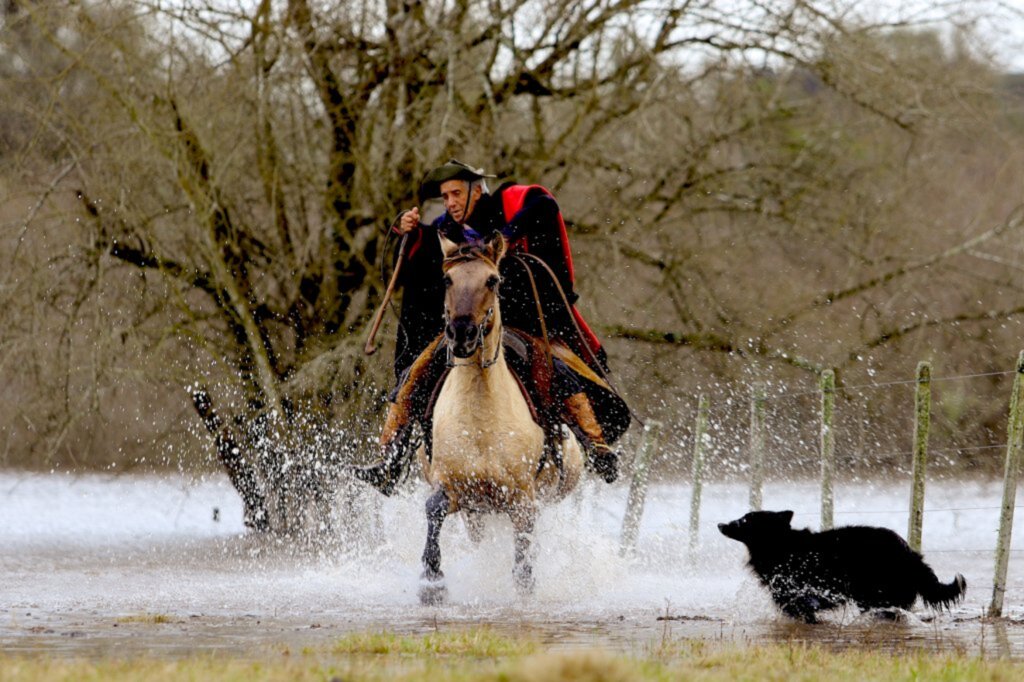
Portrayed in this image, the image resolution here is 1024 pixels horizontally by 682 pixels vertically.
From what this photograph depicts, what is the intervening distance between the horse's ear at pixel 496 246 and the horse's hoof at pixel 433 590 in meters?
2.00

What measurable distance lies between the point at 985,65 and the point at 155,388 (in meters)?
9.40

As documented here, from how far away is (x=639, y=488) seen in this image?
1597 cm

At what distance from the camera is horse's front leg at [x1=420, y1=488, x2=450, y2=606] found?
1009 cm

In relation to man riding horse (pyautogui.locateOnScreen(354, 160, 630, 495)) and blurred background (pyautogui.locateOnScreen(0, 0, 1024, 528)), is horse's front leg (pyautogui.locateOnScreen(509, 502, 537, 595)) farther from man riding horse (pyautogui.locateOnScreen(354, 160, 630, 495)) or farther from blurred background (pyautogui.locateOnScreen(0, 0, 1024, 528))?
blurred background (pyautogui.locateOnScreen(0, 0, 1024, 528))

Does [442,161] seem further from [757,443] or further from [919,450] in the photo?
[919,450]

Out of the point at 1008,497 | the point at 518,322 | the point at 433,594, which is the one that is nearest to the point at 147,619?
the point at 433,594

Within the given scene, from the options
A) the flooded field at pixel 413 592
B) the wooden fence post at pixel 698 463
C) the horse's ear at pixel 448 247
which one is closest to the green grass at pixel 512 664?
the flooded field at pixel 413 592

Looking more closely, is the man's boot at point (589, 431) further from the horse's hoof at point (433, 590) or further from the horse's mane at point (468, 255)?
the horse's mane at point (468, 255)

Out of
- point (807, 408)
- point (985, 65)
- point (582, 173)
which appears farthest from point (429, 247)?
point (807, 408)

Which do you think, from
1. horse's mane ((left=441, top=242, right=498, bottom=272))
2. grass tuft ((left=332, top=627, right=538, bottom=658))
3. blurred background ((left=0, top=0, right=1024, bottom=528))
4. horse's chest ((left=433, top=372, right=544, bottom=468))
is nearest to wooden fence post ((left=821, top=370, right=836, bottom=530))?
horse's chest ((left=433, top=372, right=544, bottom=468))

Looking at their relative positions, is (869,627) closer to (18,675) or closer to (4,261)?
(18,675)

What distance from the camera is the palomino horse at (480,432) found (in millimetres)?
9539

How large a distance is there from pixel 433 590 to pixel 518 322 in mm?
1917

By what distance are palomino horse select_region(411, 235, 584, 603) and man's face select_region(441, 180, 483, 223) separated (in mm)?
849
